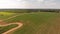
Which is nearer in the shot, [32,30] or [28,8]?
[32,30]

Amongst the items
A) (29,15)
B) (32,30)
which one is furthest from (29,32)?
(29,15)

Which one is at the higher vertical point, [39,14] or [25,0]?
[25,0]

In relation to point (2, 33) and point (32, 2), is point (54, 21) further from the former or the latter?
point (2, 33)

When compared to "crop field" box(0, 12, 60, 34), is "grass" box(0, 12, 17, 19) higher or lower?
higher

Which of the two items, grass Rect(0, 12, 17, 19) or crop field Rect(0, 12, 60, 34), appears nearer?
crop field Rect(0, 12, 60, 34)

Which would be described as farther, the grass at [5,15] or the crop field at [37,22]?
the grass at [5,15]

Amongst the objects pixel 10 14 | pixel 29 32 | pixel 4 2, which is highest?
pixel 4 2

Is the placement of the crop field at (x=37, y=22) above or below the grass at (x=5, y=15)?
below

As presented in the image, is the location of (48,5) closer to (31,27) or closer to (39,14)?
(39,14)
